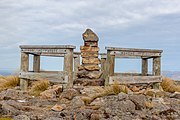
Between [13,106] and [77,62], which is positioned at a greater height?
[77,62]

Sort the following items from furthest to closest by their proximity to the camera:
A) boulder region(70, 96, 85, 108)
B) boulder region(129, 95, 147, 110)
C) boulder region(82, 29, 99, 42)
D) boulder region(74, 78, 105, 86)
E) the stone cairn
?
boulder region(82, 29, 99, 42)
the stone cairn
boulder region(74, 78, 105, 86)
boulder region(70, 96, 85, 108)
boulder region(129, 95, 147, 110)

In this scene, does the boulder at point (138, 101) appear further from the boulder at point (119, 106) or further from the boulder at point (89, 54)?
the boulder at point (89, 54)

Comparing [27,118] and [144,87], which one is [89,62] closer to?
[144,87]

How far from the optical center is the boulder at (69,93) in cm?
1114

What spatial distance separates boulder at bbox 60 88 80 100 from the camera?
11.1 meters

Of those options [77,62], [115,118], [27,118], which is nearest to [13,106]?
[27,118]

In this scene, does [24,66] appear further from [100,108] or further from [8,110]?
[100,108]

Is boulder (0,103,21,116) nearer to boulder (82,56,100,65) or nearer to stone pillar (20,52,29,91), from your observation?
stone pillar (20,52,29,91)

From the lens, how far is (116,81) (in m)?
12.5

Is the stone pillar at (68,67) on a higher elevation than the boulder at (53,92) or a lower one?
higher

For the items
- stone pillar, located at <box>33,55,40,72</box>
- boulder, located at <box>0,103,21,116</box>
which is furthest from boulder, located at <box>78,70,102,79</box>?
boulder, located at <box>0,103,21,116</box>

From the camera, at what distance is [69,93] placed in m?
11.2

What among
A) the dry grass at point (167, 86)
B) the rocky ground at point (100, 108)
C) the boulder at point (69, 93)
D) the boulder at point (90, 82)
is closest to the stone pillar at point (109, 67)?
the boulder at point (90, 82)

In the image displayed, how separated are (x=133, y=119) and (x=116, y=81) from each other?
4.43 meters
